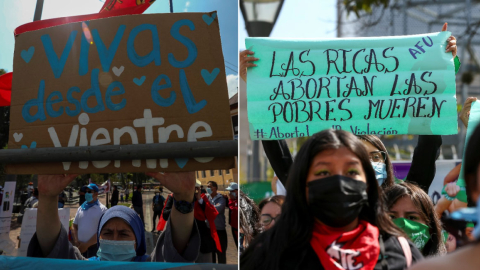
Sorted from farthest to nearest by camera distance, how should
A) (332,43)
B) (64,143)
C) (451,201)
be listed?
(451,201), (332,43), (64,143)

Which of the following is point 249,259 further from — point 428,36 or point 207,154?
point 428,36

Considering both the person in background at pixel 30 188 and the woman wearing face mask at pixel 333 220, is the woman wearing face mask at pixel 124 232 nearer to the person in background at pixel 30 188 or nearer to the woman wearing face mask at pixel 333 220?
the person in background at pixel 30 188

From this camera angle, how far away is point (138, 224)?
2.11m

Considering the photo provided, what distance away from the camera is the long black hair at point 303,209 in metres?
1.68

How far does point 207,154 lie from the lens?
6.47 feet

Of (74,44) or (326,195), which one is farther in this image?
(74,44)

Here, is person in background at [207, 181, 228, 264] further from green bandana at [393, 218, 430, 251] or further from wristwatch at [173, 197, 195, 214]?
green bandana at [393, 218, 430, 251]

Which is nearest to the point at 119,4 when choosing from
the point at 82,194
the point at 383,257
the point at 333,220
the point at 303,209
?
the point at 82,194

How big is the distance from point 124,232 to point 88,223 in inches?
7.5

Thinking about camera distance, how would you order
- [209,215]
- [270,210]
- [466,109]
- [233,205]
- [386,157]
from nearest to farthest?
[233,205] → [209,215] → [386,157] → [466,109] → [270,210]

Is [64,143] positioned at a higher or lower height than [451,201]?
higher

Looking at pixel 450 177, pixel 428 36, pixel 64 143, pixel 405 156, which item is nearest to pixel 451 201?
pixel 450 177

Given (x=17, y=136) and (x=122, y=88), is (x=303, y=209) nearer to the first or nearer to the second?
(x=122, y=88)

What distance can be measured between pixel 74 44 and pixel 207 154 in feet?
2.75
